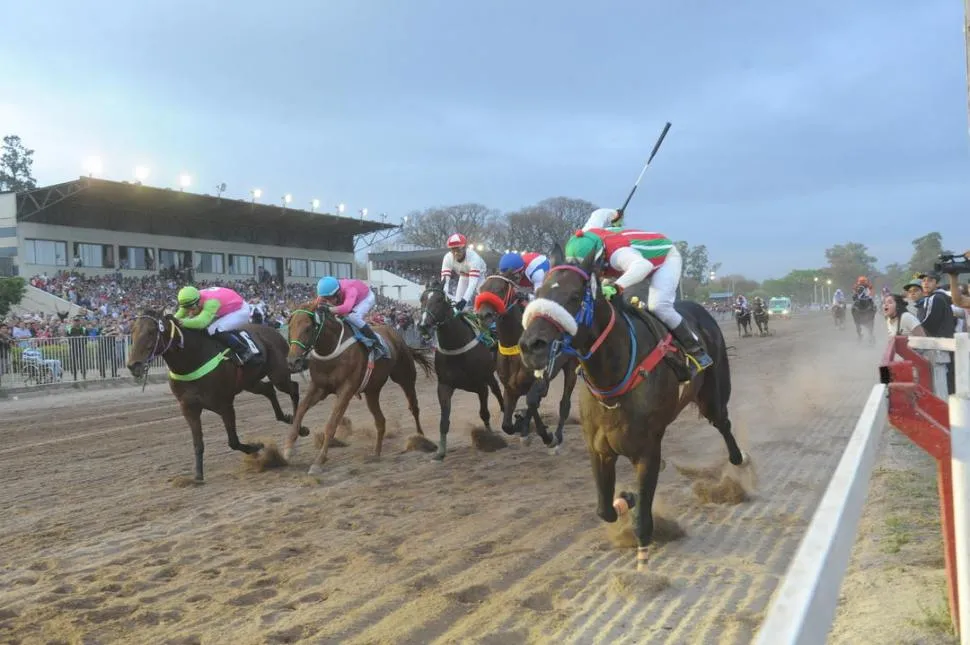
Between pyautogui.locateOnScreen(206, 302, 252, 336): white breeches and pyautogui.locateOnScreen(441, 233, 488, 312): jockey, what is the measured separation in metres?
2.21

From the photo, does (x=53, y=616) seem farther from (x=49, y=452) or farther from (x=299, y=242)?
(x=299, y=242)

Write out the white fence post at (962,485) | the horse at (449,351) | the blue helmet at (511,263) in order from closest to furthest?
the white fence post at (962,485) < the blue helmet at (511,263) < the horse at (449,351)

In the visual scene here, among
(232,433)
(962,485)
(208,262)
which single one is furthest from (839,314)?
(208,262)

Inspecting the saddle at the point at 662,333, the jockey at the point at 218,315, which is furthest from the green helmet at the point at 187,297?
the saddle at the point at 662,333

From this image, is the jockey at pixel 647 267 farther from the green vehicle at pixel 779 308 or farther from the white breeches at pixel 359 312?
the green vehicle at pixel 779 308

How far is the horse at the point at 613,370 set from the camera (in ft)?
12.9

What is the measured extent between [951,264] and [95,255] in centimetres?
3724

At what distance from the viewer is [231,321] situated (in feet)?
26.2

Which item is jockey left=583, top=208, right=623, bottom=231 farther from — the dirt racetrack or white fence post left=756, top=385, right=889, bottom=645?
white fence post left=756, top=385, right=889, bottom=645

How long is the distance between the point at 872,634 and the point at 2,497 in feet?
22.6

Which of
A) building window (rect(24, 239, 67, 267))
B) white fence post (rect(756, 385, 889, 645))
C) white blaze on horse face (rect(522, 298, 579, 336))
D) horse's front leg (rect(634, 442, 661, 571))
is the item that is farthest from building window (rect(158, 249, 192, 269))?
white fence post (rect(756, 385, 889, 645))

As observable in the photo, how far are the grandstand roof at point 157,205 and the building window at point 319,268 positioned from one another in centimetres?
233

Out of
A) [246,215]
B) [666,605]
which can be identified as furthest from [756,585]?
[246,215]

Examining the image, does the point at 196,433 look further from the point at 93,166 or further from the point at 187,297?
the point at 93,166
